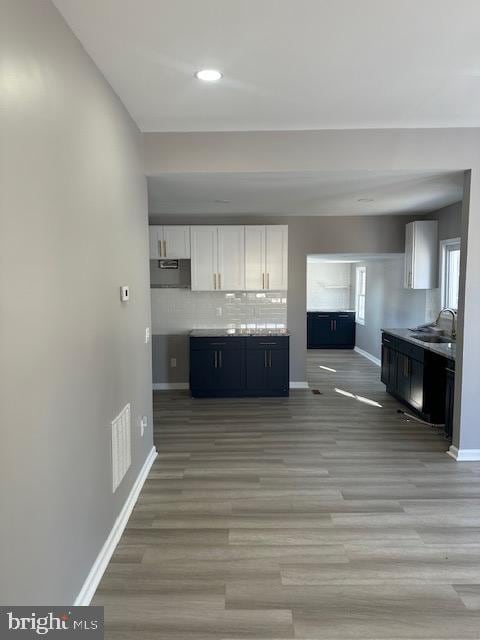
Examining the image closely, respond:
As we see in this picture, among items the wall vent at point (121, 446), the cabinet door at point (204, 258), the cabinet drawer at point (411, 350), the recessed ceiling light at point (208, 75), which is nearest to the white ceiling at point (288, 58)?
the recessed ceiling light at point (208, 75)

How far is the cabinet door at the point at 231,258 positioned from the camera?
6004 millimetres

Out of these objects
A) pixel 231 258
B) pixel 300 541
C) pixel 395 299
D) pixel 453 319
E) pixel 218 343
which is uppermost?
pixel 231 258

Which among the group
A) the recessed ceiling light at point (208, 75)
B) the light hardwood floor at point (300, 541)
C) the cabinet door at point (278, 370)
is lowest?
the light hardwood floor at point (300, 541)

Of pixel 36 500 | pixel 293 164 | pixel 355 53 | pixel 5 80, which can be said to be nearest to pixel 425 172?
pixel 293 164

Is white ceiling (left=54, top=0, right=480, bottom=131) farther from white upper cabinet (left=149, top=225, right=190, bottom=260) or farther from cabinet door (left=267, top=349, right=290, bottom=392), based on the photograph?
cabinet door (left=267, top=349, right=290, bottom=392)

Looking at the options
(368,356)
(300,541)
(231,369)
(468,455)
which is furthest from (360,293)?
(300,541)

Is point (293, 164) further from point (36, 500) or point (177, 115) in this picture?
point (36, 500)

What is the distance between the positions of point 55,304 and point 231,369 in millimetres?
4156

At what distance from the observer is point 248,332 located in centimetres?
603

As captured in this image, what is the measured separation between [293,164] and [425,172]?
114cm

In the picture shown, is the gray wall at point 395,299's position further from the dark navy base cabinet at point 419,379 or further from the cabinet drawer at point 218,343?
the cabinet drawer at point 218,343

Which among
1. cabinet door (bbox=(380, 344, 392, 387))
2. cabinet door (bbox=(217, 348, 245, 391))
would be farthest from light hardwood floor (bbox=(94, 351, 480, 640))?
cabinet door (bbox=(380, 344, 392, 387))

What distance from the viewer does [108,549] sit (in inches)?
94.7

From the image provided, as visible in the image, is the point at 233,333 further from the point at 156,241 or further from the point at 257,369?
the point at 156,241
